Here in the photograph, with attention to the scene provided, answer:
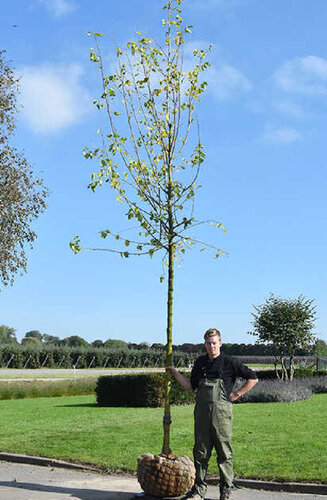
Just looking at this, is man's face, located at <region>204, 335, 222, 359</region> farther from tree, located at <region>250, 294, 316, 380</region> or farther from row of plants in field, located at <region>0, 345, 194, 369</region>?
row of plants in field, located at <region>0, 345, 194, 369</region>

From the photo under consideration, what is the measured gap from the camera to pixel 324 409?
57.1 feet

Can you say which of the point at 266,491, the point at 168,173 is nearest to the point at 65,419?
the point at 266,491

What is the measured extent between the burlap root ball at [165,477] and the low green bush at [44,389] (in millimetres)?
18788

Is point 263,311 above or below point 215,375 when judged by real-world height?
above

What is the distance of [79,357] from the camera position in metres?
58.1

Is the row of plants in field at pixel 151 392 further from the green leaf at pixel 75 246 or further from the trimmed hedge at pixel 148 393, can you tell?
the green leaf at pixel 75 246

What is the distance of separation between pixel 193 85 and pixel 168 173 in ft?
4.32

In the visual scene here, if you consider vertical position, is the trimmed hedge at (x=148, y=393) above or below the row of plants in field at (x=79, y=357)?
below

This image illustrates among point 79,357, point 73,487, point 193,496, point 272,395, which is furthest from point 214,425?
point 79,357

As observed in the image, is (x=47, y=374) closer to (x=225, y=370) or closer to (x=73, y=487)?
(x=73, y=487)

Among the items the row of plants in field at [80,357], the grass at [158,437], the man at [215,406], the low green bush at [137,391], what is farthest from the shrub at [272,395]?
the row of plants in field at [80,357]

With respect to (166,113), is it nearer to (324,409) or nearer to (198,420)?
(198,420)

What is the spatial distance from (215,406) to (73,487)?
9.43ft

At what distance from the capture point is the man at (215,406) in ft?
22.6
